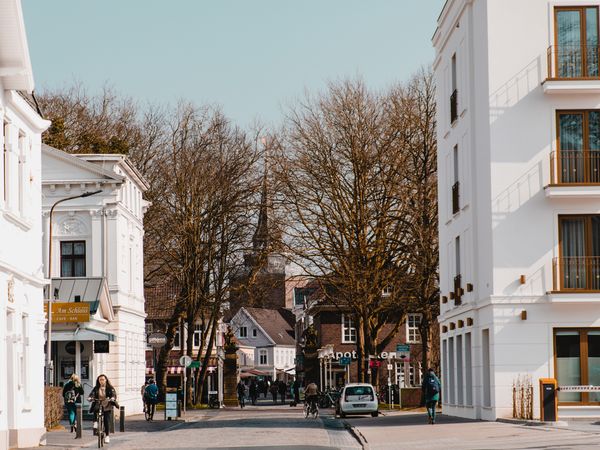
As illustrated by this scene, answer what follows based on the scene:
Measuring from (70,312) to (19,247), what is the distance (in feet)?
46.6

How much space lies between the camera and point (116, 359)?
182 ft

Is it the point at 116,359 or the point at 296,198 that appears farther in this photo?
the point at 296,198

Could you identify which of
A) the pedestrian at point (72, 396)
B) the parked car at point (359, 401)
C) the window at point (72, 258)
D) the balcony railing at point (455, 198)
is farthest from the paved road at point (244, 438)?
the window at point (72, 258)

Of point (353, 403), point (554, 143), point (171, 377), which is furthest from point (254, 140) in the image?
point (171, 377)

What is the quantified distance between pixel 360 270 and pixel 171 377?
178ft

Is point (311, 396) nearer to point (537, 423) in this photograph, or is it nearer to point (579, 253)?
point (579, 253)

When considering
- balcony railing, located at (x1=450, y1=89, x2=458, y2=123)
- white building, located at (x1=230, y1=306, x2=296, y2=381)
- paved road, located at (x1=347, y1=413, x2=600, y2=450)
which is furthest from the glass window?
white building, located at (x1=230, y1=306, x2=296, y2=381)

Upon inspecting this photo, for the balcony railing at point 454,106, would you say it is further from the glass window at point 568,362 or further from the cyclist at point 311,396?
the cyclist at point 311,396

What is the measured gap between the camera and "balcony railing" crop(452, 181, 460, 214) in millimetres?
44281

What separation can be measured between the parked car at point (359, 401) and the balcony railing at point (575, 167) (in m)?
17.8

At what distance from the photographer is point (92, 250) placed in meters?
56.1

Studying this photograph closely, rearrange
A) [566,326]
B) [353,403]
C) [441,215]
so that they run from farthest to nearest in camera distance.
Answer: [353,403] < [441,215] < [566,326]

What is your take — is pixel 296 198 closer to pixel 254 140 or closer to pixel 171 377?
pixel 254 140

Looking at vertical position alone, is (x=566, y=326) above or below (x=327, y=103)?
below
